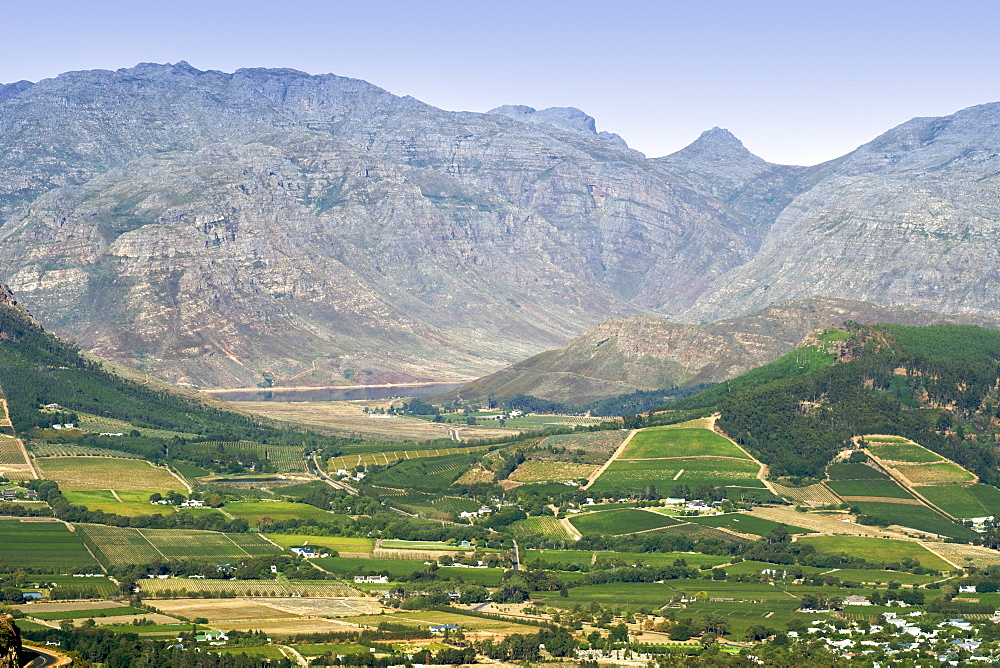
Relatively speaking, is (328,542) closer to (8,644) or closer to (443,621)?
(443,621)

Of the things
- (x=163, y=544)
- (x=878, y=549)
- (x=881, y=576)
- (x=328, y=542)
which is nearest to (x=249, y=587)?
(x=163, y=544)

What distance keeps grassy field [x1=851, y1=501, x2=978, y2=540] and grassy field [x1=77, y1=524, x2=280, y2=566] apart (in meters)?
70.5

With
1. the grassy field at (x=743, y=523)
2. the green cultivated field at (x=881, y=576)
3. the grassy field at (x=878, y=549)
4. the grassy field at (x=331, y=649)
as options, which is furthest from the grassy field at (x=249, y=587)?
the grassy field at (x=878, y=549)

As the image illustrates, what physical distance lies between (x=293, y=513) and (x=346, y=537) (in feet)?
48.0

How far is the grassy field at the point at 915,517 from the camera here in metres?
181

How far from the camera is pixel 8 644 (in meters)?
75.6

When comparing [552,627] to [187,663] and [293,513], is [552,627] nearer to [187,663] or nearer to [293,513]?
[187,663]

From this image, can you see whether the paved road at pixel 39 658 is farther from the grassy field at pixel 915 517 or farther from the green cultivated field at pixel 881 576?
the grassy field at pixel 915 517

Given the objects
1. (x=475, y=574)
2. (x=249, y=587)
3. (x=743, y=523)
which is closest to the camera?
(x=249, y=587)

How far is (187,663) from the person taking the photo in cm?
11731

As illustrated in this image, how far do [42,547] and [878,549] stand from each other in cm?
8764

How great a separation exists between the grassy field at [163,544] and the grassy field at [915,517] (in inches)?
2776

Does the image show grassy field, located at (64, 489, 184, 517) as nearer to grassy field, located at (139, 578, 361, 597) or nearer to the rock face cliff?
grassy field, located at (139, 578, 361, 597)

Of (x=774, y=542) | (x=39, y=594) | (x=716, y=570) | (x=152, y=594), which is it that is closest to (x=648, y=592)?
(x=716, y=570)
